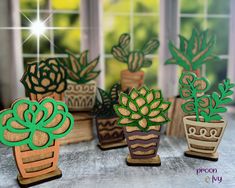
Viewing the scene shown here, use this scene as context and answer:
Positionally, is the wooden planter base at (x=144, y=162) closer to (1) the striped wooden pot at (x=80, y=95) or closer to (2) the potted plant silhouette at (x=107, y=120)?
(2) the potted plant silhouette at (x=107, y=120)

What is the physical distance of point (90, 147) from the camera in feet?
5.09

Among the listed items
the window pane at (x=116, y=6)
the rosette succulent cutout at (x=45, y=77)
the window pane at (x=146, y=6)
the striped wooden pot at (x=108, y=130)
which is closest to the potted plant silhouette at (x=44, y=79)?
the rosette succulent cutout at (x=45, y=77)

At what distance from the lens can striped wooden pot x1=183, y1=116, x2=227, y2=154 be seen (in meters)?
1.35

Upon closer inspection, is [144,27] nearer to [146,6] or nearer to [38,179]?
[146,6]

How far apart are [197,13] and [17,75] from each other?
49.6 inches

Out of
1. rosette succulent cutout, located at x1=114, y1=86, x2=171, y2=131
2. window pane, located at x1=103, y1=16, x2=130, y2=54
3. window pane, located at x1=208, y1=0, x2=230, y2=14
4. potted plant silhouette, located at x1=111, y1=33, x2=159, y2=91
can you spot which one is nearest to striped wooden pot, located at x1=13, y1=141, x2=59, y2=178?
rosette succulent cutout, located at x1=114, y1=86, x2=171, y2=131

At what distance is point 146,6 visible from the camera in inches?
83.6

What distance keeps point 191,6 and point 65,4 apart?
85 centimetres

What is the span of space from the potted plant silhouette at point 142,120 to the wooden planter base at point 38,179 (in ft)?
0.97

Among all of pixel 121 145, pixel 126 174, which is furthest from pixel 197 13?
pixel 126 174

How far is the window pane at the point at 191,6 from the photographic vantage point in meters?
2.16

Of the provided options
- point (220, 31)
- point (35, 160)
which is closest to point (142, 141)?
point (35, 160)

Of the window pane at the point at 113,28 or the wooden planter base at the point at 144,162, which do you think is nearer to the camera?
the wooden planter base at the point at 144,162

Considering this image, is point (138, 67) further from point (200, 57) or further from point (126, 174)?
point (126, 174)
